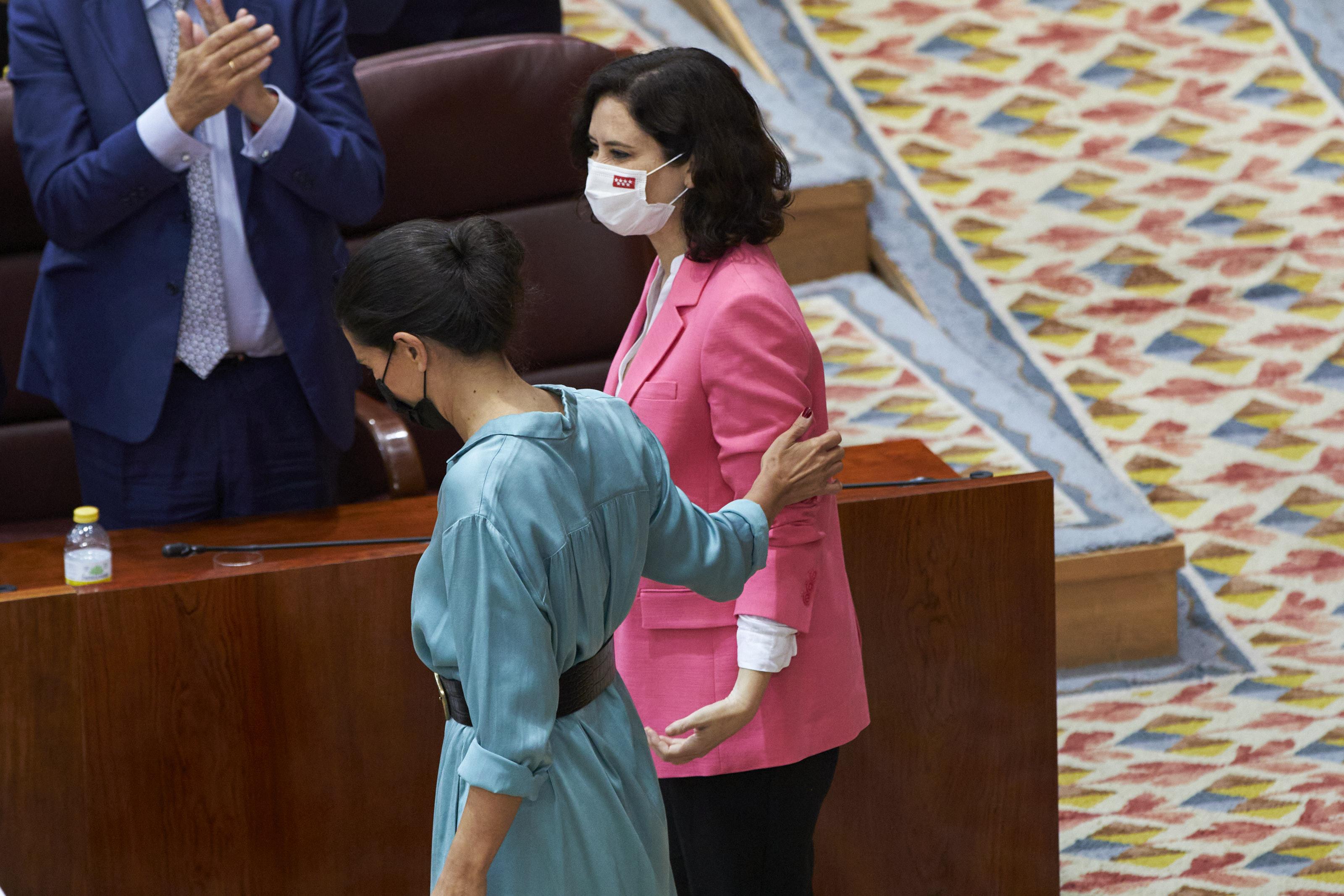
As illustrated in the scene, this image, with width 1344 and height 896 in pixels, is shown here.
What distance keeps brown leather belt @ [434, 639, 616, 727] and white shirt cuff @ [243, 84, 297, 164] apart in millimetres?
1152

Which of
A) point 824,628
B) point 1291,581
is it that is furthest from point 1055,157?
point 824,628

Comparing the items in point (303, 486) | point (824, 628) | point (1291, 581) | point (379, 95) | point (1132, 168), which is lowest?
point (1291, 581)

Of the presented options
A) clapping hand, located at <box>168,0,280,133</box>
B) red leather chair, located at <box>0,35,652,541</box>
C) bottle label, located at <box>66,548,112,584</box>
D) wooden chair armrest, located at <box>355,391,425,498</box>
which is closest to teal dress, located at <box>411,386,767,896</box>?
bottle label, located at <box>66,548,112,584</box>

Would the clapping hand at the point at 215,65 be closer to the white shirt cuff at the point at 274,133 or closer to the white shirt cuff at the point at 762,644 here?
the white shirt cuff at the point at 274,133

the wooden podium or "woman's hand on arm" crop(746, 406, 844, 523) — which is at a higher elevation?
"woman's hand on arm" crop(746, 406, 844, 523)

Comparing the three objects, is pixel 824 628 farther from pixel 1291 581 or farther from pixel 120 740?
pixel 1291 581

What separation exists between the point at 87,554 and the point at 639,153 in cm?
98

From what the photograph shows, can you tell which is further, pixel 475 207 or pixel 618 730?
pixel 475 207

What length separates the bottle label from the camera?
2.17 meters

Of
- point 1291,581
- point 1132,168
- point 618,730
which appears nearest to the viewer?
point 618,730

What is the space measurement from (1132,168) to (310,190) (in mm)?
3243

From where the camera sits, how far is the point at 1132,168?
4.97 metres

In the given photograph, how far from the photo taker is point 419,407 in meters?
1.52

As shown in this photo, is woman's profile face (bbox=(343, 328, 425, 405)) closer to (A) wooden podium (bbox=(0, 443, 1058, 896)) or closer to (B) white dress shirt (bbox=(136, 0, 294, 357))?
(A) wooden podium (bbox=(0, 443, 1058, 896))
